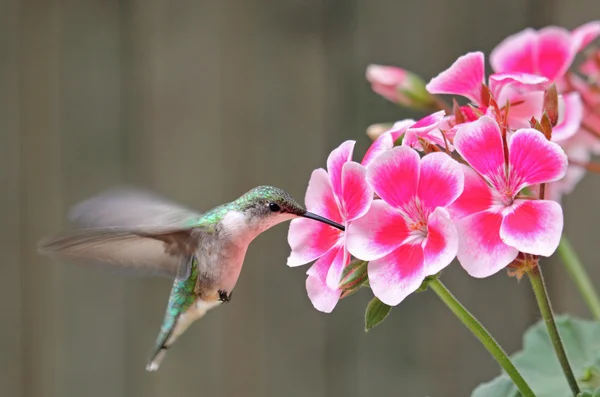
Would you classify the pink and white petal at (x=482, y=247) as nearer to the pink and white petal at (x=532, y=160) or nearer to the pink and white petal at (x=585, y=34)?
the pink and white petal at (x=532, y=160)

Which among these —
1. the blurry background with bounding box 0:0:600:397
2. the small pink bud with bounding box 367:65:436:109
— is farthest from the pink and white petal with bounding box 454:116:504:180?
the blurry background with bounding box 0:0:600:397

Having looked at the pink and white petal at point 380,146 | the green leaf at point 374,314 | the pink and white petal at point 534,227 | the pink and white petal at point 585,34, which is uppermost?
the pink and white petal at point 585,34

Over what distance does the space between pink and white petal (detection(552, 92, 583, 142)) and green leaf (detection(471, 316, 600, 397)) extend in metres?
0.18

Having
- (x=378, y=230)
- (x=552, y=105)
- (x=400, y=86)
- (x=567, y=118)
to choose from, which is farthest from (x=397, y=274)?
(x=400, y=86)

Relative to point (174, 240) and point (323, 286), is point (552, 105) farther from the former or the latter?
point (174, 240)

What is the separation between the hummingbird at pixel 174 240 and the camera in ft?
1.94

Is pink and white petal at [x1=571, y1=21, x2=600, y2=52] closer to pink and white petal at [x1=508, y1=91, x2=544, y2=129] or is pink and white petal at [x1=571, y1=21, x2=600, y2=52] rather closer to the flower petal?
pink and white petal at [x1=508, y1=91, x2=544, y2=129]

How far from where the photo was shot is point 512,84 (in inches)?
21.3

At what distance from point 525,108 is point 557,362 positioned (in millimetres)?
242

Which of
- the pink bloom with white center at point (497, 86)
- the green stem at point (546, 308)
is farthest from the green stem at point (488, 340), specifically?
the pink bloom with white center at point (497, 86)

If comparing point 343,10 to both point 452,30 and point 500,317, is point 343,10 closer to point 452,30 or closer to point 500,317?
point 452,30

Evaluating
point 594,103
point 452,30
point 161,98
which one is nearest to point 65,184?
point 161,98

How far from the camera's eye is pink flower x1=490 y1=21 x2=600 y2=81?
627 mm

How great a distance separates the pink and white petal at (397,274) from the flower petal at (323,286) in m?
0.04
